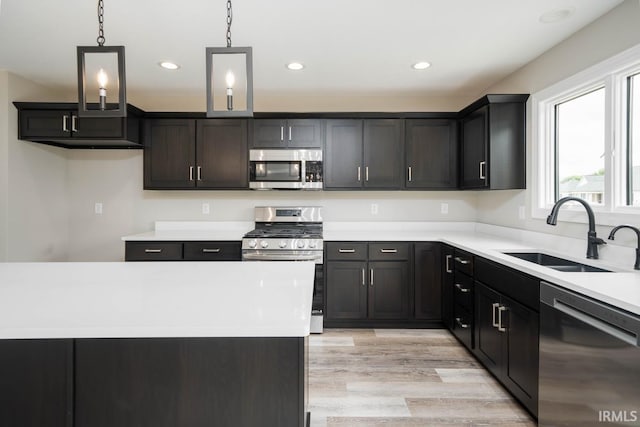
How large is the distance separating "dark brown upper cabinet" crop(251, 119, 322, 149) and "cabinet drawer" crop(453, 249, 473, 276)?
1.72 m

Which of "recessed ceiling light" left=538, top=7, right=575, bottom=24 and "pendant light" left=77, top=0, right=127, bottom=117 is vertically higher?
"recessed ceiling light" left=538, top=7, right=575, bottom=24

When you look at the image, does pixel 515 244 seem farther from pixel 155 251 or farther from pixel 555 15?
pixel 155 251

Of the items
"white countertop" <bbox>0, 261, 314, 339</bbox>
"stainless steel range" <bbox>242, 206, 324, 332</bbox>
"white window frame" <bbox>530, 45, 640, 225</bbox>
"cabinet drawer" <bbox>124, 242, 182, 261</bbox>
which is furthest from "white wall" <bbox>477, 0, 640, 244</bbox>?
"cabinet drawer" <bbox>124, 242, 182, 261</bbox>

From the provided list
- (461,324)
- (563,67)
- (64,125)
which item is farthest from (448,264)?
(64,125)

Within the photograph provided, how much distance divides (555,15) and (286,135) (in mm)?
2406

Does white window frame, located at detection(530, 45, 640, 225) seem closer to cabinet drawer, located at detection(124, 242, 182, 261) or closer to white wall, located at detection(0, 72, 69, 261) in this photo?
cabinet drawer, located at detection(124, 242, 182, 261)

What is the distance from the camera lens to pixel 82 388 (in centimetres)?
114

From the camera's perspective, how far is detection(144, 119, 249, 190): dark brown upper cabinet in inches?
147

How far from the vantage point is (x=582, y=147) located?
2570 millimetres

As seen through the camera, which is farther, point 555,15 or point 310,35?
point 310,35

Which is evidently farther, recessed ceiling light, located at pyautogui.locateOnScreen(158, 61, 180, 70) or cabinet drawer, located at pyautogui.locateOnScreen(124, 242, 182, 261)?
cabinet drawer, located at pyautogui.locateOnScreen(124, 242, 182, 261)

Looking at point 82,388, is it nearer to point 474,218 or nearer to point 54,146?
point 54,146

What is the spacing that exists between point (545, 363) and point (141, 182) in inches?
160

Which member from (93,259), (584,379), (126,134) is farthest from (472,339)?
(93,259)
